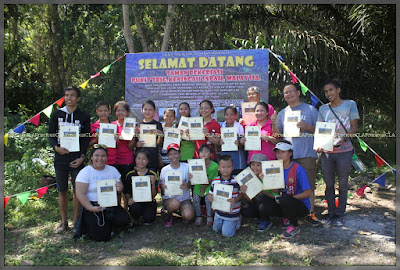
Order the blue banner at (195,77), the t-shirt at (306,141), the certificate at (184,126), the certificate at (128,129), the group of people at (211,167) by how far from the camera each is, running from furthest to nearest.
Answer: the blue banner at (195,77) < the certificate at (184,126) < the certificate at (128,129) < the t-shirt at (306,141) < the group of people at (211,167)

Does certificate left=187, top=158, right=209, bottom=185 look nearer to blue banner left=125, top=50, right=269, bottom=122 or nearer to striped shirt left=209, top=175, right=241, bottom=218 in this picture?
striped shirt left=209, top=175, right=241, bottom=218

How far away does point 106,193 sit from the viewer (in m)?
4.27

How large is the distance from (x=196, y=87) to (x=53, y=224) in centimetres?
308

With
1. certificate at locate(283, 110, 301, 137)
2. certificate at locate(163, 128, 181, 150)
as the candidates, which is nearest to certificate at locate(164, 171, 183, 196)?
certificate at locate(163, 128, 181, 150)

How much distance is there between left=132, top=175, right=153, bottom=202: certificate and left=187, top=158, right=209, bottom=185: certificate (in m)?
0.58

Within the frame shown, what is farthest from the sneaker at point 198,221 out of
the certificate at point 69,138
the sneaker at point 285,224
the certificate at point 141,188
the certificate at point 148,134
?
the certificate at point 69,138

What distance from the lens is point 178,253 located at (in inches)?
155

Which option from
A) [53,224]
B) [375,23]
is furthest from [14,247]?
[375,23]

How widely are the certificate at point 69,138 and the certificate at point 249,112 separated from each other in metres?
2.40

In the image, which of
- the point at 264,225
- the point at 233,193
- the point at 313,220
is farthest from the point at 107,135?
the point at 313,220

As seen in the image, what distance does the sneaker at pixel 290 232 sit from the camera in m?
4.22

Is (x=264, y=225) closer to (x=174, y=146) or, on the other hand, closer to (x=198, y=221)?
(x=198, y=221)

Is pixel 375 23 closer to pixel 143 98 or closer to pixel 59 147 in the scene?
pixel 143 98

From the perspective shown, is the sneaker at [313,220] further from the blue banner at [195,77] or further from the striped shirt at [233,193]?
the blue banner at [195,77]
